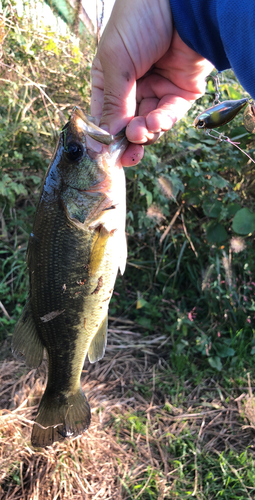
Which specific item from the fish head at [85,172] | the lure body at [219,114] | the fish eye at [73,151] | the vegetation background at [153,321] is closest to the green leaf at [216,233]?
the vegetation background at [153,321]

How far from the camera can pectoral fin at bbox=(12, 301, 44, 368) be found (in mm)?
1680

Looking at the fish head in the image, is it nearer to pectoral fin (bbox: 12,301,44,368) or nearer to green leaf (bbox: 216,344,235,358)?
pectoral fin (bbox: 12,301,44,368)

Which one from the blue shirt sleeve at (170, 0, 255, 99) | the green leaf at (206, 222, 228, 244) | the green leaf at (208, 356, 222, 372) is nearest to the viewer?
the blue shirt sleeve at (170, 0, 255, 99)

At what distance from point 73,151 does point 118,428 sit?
220cm

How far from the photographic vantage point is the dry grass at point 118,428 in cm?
218

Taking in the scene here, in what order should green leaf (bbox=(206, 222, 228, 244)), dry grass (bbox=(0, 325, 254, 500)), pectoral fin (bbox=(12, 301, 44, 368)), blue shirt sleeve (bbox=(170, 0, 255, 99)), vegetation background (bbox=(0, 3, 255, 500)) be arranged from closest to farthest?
blue shirt sleeve (bbox=(170, 0, 255, 99))
pectoral fin (bbox=(12, 301, 44, 368))
dry grass (bbox=(0, 325, 254, 500))
vegetation background (bbox=(0, 3, 255, 500))
green leaf (bbox=(206, 222, 228, 244))

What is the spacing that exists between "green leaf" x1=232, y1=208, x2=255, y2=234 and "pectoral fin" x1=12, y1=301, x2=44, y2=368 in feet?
6.98

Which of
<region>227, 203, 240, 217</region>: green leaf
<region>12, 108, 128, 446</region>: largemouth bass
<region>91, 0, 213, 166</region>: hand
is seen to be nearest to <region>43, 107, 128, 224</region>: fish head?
<region>12, 108, 128, 446</region>: largemouth bass

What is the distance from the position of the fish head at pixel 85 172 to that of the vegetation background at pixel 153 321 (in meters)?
1.51

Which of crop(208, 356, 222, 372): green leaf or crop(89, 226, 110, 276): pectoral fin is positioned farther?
crop(208, 356, 222, 372): green leaf

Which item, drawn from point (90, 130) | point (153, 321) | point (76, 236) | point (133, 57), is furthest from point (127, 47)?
point (153, 321)

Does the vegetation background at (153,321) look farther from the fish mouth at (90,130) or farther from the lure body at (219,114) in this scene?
the fish mouth at (90,130)

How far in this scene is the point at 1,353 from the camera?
3.02 m

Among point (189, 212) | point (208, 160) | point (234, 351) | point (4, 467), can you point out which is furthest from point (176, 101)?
point (4, 467)
